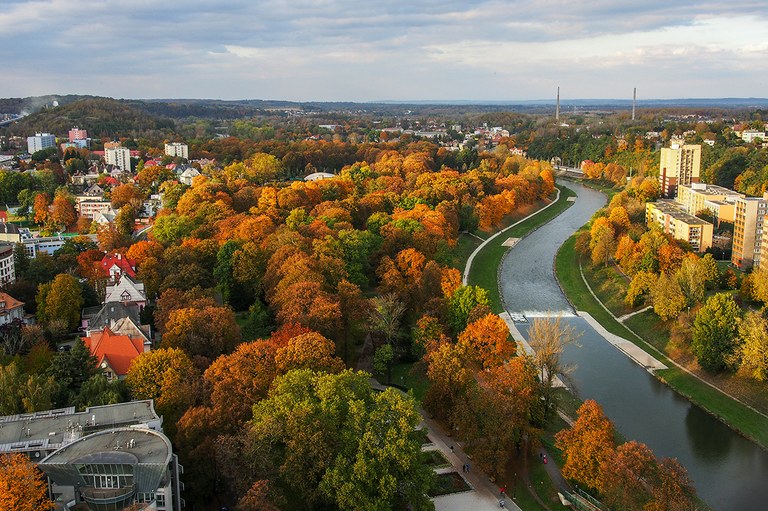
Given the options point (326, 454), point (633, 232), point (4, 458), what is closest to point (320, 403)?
point (326, 454)

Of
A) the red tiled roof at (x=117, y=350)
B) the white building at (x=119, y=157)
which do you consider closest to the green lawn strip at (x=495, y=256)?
the red tiled roof at (x=117, y=350)

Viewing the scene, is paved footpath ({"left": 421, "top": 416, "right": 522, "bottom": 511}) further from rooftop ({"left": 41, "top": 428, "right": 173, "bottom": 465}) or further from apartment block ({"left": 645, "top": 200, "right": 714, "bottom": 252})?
apartment block ({"left": 645, "top": 200, "right": 714, "bottom": 252})

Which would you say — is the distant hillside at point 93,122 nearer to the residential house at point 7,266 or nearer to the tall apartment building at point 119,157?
the tall apartment building at point 119,157

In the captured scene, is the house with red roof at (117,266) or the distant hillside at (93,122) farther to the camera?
the distant hillside at (93,122)

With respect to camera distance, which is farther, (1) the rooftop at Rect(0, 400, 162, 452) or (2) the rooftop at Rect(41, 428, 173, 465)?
(1) the rooftop at Rect(0, 400, 162, 452)

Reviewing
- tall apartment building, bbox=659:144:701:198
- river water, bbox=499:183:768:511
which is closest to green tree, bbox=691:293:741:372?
river water, bbox=499:183:768:511
